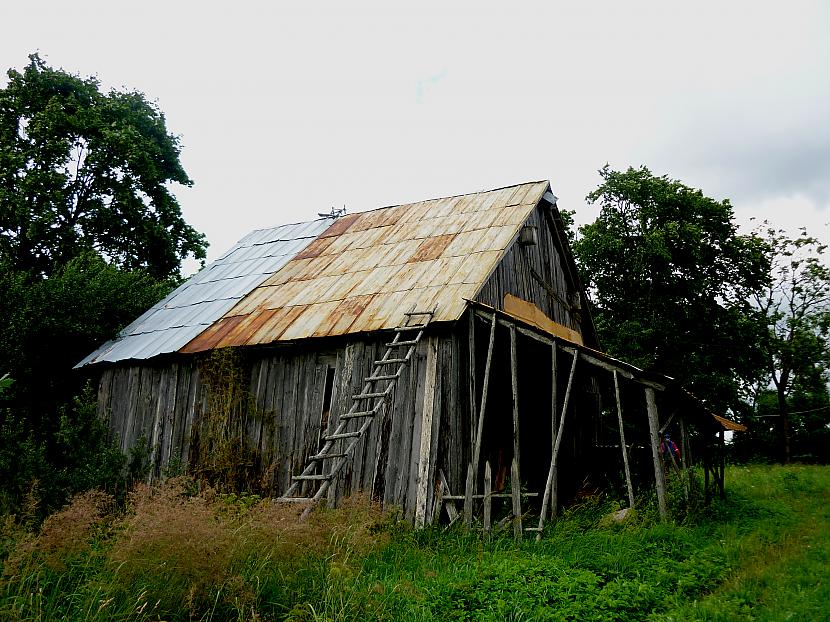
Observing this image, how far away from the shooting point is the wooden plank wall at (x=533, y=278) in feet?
40.2

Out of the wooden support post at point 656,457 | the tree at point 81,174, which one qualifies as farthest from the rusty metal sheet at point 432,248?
the tree at point 81,174

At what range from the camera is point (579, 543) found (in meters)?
7.69

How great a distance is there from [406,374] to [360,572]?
14.4ft

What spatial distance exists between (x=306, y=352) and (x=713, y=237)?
18897mm

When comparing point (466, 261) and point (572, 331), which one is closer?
point (466, 261)

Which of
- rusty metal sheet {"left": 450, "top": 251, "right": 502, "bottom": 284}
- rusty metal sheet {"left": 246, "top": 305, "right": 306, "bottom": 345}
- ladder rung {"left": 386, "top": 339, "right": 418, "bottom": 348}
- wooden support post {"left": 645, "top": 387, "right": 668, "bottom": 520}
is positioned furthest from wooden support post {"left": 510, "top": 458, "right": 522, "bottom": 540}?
rusty metal sheet {"left": 246, "top": 305, "right": 306, "bottom": 345}

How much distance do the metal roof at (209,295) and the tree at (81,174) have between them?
428 centimetres

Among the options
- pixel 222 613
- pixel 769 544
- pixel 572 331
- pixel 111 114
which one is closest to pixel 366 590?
pixel 222 613

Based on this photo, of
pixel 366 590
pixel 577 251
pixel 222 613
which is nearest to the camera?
pixel 222 613

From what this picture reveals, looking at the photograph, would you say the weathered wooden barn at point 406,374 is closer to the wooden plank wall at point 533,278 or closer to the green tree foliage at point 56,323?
the wooden plank wall at point 533,278

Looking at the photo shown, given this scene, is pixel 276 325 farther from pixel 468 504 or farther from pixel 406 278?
pixel 468 504

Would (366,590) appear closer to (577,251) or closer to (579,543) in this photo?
(579,543)

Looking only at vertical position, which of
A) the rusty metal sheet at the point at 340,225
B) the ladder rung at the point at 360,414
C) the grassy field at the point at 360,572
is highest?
the rusty metal sheet at the point at 340,225

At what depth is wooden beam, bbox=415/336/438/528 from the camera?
930 centimetres
